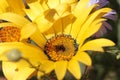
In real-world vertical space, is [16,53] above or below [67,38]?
above

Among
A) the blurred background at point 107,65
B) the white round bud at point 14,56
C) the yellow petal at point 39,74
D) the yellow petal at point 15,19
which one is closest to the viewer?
the white round bud at point 14,56

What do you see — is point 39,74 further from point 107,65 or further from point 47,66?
point 107,65

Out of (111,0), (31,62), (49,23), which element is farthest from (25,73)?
(111,0)

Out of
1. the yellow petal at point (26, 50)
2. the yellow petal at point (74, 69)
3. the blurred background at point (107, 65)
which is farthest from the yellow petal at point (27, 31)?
the blurred background at point (107, 65)

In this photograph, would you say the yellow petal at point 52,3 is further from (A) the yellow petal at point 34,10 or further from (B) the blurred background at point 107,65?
(B) the blurred background at point 107,65

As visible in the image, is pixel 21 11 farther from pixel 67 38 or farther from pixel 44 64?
pixel 44 64

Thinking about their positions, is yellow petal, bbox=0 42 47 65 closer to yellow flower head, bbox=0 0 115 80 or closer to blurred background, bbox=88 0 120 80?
yellow flower head, bbox=0 0 115 80

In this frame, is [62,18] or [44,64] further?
[62,18]
